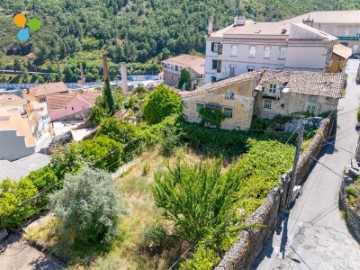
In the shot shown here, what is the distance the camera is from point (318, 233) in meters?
14.9

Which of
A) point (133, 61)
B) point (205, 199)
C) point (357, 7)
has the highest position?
point (357, 7)

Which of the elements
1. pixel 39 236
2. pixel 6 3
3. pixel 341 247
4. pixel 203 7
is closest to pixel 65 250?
pixel 39 236

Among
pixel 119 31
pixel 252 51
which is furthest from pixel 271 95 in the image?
pixel 119 31

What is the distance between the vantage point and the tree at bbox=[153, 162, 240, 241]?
12500 millimetres

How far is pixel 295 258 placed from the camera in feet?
43.8

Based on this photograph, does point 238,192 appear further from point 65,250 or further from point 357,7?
point 357,7

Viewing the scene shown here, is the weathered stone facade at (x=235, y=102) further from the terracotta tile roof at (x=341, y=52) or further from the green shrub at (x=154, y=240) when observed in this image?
the terracotta tile roof at (x=341, y=52)

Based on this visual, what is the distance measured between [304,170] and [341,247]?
5896mm

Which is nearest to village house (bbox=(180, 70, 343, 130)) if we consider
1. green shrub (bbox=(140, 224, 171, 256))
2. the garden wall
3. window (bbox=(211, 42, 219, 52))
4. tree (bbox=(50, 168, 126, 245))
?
the garden wall

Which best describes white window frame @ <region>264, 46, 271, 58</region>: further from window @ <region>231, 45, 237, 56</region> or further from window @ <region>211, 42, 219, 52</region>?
window @ <region>211, 42, 219, 52</region>

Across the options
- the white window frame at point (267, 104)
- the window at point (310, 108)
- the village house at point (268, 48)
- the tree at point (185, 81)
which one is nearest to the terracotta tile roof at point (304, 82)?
the window at point (310, 108)

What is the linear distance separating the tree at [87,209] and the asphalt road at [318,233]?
7.89 metres

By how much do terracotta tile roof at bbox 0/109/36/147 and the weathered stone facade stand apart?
2168cm

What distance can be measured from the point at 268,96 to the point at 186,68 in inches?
1344
